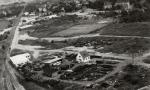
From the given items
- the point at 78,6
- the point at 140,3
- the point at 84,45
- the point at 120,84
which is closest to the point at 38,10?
the point at 78,6

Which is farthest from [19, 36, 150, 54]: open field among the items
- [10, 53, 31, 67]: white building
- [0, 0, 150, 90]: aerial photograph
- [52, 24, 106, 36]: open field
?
[10, 53, 31, 67]: white building

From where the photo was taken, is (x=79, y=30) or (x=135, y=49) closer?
(x=135, y=49)

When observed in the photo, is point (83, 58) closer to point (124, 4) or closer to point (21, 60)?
point (21, 60)

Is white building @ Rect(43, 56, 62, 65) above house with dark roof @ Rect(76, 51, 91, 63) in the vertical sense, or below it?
below

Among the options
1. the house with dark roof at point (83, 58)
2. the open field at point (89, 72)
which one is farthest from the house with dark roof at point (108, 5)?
the open field at point (89, 72)

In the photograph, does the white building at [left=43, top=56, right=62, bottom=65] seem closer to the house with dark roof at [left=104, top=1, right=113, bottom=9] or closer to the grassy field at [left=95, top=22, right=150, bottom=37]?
the grassy field at [left=95, top=22, right=150, bottom=37]

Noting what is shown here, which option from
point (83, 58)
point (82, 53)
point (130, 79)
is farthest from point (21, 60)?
point (130, 79)

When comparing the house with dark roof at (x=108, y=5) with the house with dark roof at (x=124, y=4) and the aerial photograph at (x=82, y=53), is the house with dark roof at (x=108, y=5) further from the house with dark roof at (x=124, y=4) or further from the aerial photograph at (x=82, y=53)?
the aerial photograph at (x=82, y=53)

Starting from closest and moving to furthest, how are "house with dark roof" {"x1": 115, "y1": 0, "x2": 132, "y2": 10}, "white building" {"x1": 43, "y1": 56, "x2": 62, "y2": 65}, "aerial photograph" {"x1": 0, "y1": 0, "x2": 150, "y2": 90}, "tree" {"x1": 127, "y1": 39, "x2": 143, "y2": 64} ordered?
"aerial photograph" {"x1": 0, "y1": 0, "x2": 150, "y2": 90} → "tree" {"x1": 127, "y1": 39, "x2": 143, "y2": 64} → "white building" {"x1": 43, "y1": 56, "x2": 62, "y2": 65} → "house with dark roof" {"x1": 115, "y1": 0, "x2": 132, "y2": 10}

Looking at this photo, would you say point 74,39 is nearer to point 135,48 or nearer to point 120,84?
point 135,48
